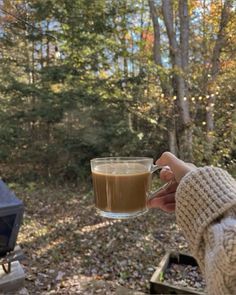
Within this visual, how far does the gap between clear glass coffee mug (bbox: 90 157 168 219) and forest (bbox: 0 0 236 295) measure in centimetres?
256

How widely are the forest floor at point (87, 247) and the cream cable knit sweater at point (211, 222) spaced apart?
186cm

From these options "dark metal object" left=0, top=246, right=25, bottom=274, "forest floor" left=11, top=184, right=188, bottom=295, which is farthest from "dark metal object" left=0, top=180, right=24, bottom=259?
"forest floor" left=11, top=184, right=188, bottom=295

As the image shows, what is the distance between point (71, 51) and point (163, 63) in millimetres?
1572

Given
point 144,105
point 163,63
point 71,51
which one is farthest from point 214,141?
point 71,51

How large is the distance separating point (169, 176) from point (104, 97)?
4.09 metres

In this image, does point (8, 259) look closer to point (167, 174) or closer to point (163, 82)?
point (167, 174)

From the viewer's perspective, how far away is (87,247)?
3.13m

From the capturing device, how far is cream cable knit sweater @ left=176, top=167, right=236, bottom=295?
1.88ft

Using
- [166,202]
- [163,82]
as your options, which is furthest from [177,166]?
[163,82]

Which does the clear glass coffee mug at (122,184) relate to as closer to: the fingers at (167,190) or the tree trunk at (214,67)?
the fingers at (167,190)

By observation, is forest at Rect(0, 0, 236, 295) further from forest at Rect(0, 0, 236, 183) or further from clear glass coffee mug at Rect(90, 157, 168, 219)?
clear glass coffee mug at Rect(90, 157, 168, 219)

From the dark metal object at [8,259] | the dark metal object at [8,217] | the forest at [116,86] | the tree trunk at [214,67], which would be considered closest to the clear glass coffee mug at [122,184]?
the dark metal object at [8,217]

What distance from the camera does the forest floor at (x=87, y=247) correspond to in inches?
96.7

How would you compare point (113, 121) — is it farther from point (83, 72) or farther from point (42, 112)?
point (42, 112)
